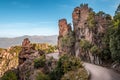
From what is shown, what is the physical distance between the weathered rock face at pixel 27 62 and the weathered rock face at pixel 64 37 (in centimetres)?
1768

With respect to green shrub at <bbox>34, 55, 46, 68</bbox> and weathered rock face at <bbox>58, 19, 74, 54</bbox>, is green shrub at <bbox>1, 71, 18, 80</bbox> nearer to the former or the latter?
green shrub at <bbox>34, 55, 46, 68</bbox>

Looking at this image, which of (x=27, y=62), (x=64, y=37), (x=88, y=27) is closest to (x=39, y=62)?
(x=27, y=62)

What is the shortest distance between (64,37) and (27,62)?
80.7ft

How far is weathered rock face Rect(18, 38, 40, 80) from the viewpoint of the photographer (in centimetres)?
5889

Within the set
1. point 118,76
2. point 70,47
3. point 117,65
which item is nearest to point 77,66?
point 118,76

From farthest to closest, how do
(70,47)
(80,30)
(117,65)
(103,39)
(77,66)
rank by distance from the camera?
(70,47)
(80,30)
(103,39)
(117,65)
(77,66)

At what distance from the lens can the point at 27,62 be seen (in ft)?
213

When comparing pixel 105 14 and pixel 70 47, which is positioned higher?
pixel 105 14

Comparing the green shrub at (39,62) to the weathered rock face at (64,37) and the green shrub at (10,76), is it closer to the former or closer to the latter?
the green shrub at (10,76)

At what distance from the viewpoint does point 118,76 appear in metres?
43.8

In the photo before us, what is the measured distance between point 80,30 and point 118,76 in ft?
120

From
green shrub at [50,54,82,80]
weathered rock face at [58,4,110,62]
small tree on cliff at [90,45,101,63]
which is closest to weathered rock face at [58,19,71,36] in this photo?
weathered rock face at [58,4,110,62]

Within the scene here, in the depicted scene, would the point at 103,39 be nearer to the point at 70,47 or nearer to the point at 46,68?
the point at 46,68

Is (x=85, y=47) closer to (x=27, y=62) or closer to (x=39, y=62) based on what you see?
(x=39, y=62)
